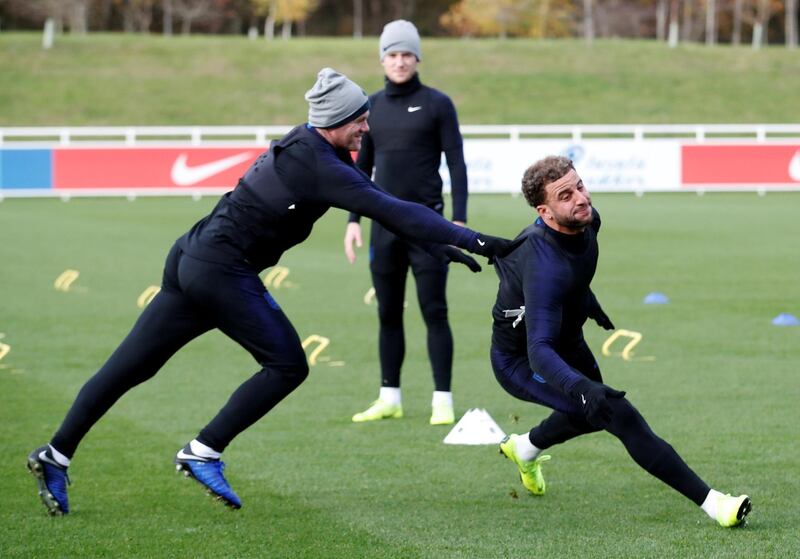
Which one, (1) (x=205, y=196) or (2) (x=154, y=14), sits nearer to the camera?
(1) (x=205, y=196)

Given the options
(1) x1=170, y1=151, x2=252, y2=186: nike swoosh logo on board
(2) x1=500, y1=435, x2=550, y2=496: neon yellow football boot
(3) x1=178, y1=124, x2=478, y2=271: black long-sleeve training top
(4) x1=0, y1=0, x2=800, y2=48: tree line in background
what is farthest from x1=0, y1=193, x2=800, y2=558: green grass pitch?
(4) x1=0, y1=0, x2=800, y2=48: tree line in background

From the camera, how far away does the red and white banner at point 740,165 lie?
32.4 m

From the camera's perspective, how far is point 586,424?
6.72 meters

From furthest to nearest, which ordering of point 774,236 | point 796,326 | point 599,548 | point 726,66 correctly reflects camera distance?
point 726,66 < point 774,236 < point 796,326 < point 599,548


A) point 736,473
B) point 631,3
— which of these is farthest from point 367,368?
point 631,3

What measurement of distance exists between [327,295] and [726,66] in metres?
54.1

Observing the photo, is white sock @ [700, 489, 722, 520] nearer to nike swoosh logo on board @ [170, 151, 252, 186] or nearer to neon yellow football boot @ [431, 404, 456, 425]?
neon yellow football boot @ [431, 404, 456, 425]

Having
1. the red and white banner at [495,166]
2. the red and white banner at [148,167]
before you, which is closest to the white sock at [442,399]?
the red and white banner at [495,166]

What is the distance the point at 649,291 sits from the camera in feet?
53.3

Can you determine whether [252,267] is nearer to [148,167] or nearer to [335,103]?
[335,103]

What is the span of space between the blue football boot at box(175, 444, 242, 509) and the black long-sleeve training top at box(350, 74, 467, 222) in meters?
3.00

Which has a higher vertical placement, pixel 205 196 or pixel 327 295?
pixel 327 295

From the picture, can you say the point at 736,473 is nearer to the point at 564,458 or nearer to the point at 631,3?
the point at 564,458

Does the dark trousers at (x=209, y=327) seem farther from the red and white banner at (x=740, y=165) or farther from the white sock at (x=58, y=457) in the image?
the red and white banner at (x=740, y=165)
